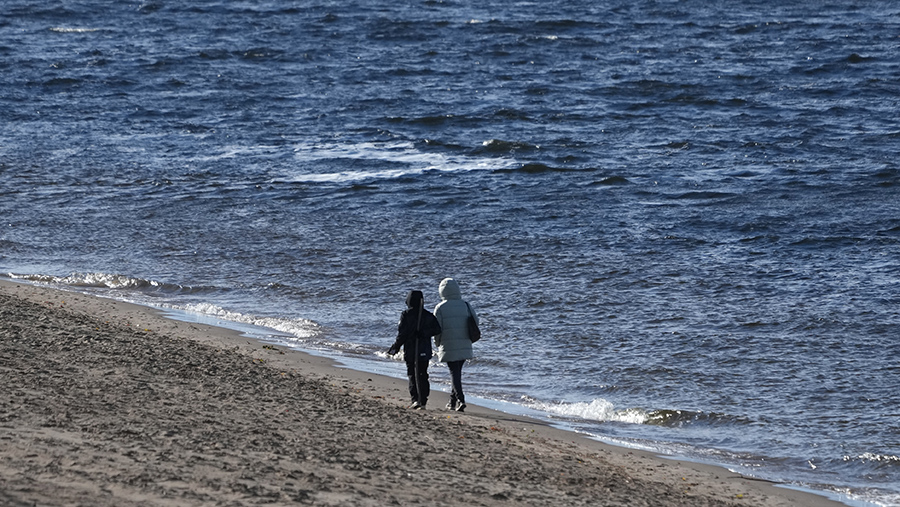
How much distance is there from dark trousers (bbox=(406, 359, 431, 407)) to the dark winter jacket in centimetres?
7

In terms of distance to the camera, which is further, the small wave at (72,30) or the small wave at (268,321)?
the small wave at (72,30)

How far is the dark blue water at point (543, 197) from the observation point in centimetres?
1259

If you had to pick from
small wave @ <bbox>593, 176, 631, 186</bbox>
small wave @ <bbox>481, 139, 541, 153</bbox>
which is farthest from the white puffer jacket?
small wave @ <bbox>481, 139, 541, 153</bbox>

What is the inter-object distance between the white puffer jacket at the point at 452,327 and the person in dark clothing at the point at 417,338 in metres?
0.13

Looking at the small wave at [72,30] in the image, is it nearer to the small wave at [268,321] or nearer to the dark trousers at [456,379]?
the small wave at [268,321]

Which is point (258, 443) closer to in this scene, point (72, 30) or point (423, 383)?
point (423, 383)

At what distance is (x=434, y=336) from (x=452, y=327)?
21 cm

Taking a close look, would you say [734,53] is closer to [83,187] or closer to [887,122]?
[887,122]

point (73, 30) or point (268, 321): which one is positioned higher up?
point (73, 30)

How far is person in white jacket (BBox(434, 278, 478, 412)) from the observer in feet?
34.9

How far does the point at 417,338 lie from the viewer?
415 inches

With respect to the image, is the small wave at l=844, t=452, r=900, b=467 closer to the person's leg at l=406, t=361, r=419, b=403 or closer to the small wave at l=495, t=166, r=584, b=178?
the person's leg at l=406, t=361, r=419, b=403

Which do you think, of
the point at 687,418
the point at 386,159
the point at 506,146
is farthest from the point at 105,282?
the point at 506,146

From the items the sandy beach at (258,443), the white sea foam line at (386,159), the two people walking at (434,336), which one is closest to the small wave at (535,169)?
the white sea foam line at (386,159)
